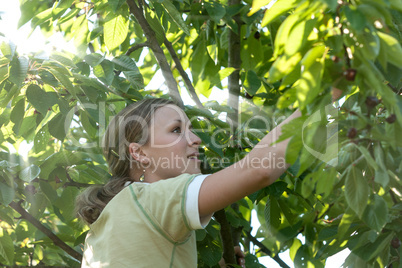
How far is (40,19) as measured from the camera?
2662 millimetres

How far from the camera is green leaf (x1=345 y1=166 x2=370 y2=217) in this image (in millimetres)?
1254

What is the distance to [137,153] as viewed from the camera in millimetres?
2176

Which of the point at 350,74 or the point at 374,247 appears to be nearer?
the point at 350,74

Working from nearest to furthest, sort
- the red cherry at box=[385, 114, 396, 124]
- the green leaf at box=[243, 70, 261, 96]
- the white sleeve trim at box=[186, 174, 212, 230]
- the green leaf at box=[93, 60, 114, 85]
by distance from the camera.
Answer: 1. the red cherry at box=[385, 114, 396, 124]
2. the white sleeve trim at box=[186, 174, 212, 230]
3. the green leaf at box=[93, 60, 114, 85]
4. the green leaf at box=[243, 70, 261, 96]

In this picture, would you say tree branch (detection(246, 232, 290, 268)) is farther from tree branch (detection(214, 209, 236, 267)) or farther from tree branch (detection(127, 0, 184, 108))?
tree branch (detection(127, 0, 184, 108))

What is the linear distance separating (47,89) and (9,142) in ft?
2.39

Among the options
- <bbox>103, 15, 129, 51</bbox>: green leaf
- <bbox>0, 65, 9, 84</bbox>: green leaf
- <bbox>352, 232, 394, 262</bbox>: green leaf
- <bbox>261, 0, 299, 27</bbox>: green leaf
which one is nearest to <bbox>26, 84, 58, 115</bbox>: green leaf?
<bbox>0, 65, 9, 84</bbox>: green leaf

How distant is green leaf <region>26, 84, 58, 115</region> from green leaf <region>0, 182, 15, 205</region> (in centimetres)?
33

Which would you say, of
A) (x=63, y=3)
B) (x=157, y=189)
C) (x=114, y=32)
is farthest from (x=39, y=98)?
(x=157, y=189)

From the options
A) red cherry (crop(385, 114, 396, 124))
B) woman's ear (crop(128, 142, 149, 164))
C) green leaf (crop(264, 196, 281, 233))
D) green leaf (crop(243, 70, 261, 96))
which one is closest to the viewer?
red cherry (crop(385, 114, 396, 124))

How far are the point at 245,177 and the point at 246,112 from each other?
1270mm

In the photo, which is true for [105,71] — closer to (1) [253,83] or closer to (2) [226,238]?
(1) [253,83]

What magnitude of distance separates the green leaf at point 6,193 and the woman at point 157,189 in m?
0.26

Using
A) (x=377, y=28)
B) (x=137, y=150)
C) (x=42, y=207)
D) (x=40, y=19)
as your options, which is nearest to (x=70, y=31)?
(x=40, y=19)
